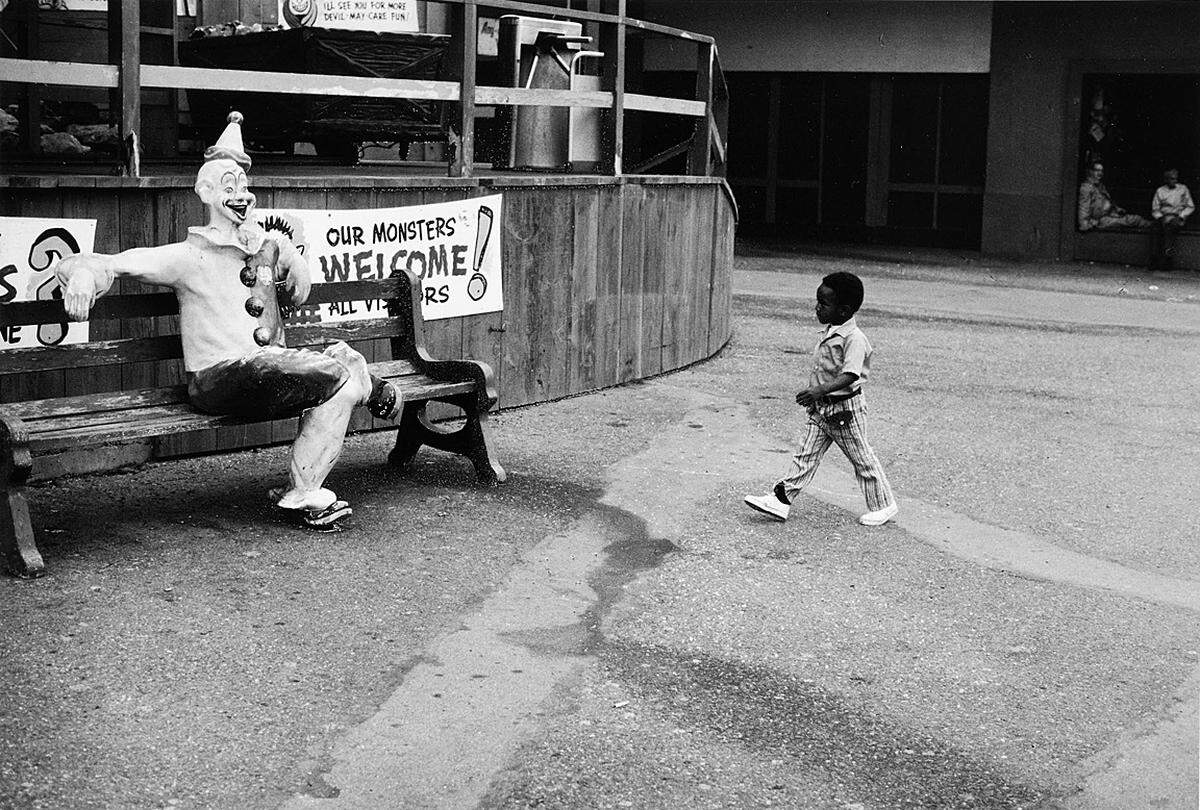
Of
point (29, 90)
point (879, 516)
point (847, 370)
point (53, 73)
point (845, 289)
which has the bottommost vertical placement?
point (879, 516)

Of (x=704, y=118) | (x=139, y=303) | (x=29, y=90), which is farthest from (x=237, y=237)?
(x=29, y=90)

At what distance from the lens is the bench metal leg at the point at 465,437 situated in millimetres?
7422

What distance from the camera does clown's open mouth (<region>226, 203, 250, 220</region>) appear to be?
253 inches

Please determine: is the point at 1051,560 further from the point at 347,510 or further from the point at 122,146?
the point at 122,146

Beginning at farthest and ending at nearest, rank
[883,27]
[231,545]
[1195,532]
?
[883,27] < [1195,532] < [231,545]

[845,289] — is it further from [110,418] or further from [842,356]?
[110,418]

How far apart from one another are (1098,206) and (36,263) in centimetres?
1866

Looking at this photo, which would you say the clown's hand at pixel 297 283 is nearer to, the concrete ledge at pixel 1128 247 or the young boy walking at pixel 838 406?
the young boy walking at pixel 838 406

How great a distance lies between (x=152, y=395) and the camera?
645cm

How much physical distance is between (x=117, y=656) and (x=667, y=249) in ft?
21.1

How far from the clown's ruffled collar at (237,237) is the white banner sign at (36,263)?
71 centimetres

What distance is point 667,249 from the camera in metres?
10.8

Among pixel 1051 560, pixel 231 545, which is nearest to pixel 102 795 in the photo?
pixel 231 545

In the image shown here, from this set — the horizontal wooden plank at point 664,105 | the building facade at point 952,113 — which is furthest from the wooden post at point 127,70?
the building facade at point 952,113
